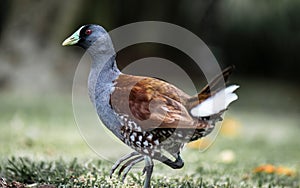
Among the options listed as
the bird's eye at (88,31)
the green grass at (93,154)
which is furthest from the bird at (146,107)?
the green grass at (93,154)

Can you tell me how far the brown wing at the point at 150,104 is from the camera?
3889 mm

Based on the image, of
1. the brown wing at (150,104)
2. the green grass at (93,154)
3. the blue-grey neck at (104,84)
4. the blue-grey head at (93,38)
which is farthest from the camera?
the green grass at (93,154)

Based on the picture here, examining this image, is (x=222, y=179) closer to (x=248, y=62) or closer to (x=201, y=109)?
(x=201, y=109)

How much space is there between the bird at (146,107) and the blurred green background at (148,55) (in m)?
1.93

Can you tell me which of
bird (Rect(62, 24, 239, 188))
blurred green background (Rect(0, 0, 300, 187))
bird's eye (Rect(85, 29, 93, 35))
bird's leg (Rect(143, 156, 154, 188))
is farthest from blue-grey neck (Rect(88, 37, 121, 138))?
blurred green background (Rect(0, 0, 300, 187))

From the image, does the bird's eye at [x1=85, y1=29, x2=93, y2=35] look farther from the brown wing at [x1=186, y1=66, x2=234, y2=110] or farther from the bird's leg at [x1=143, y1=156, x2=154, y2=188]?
the bird's leg at [x1=143, y1=156, x2=154, y2=188]

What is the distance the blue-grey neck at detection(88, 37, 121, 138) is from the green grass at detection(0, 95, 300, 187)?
51cm

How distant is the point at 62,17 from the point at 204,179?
6359 mm

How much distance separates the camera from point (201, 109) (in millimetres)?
4066

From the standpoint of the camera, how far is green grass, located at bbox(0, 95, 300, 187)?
4.61 metres

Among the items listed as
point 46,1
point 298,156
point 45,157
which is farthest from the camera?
point 46,1

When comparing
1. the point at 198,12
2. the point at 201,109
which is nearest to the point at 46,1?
the point at 198,12

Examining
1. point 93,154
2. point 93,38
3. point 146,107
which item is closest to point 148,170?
Result: point 146,107

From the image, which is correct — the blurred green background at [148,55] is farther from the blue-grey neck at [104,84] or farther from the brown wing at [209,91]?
the brown wing at [209,91]
